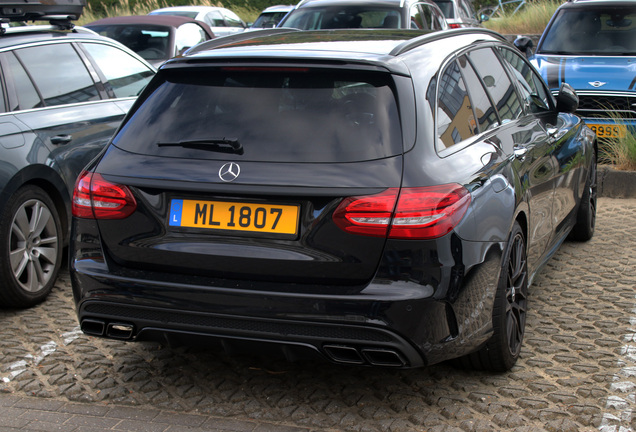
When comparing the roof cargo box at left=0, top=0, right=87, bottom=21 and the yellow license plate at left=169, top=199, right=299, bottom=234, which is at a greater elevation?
the roof cargo box at left=0, top=0, right=87, bottom=21

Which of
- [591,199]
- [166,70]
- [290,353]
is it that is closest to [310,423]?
[290,353]

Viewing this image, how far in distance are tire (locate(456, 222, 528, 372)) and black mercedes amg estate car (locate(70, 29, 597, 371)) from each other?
0.02 meters

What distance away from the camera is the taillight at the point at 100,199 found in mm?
3589

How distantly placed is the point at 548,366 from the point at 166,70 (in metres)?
2.37

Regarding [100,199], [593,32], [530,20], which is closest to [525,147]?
[100,199]

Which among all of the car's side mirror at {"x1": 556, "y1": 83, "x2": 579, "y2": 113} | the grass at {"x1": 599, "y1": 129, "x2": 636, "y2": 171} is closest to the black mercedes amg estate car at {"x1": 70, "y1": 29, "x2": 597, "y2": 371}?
the car's side mirror at {"x1": 556, "y1": 83, "x2": 579, "y2": 113}

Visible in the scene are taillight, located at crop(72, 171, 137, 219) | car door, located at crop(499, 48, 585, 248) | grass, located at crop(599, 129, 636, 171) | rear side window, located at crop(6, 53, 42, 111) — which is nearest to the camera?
taillight, located at crop(72, 171, 137, 219)

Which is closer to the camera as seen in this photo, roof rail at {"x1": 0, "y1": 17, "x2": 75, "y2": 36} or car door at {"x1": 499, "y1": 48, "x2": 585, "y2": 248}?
car door at {"x1": 499, "y1": 48, "x2": 585, "y2": 248}

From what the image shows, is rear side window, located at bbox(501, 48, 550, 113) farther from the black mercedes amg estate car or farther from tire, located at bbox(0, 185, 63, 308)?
tire, located at bbox(0, 185, 63, 308)

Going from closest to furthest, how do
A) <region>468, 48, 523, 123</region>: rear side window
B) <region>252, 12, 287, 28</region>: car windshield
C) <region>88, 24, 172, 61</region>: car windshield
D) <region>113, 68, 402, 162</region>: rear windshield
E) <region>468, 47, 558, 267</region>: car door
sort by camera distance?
<region>113, 68, 402, 162</region>: rear windshield, <region>468, 47, 558, 267</region>: car door, <region>468, 48, 523, 123</region>: rear side window, <region>88, 24, 172, 61</region>: car windshield, <region>252, 12, 287, 28</region>: car windshield

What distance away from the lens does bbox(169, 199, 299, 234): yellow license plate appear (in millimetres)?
3348

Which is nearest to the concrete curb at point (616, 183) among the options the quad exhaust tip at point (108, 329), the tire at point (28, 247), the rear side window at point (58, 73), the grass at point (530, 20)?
the rear side window at point (58, 73)

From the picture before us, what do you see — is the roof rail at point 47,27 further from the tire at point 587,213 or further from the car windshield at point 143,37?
the car windshield at point 143,37

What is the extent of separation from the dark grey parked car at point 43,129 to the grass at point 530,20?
14.3 metres
